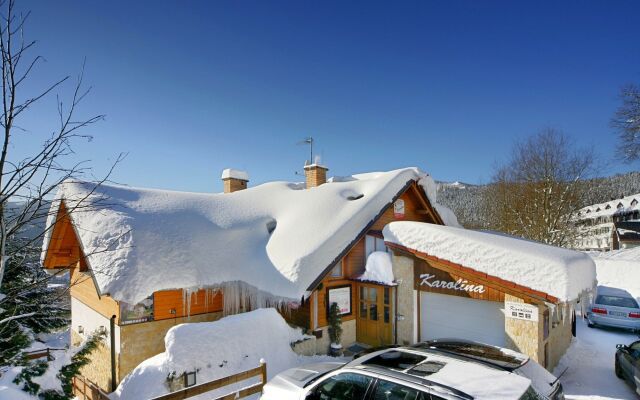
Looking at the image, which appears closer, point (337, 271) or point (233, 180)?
point (337, 271)

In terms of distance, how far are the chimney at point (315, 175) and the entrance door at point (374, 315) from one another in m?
5.71

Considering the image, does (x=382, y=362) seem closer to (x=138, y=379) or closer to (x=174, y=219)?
(x=138, y=379)

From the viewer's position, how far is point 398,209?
13.6 meters

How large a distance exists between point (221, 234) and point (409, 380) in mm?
9023

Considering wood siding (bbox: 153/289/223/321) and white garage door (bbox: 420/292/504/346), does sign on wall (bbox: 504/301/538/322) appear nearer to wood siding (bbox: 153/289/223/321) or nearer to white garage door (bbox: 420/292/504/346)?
white garage door (bbox: 420/292/504/346)

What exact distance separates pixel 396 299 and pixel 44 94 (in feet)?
33.3

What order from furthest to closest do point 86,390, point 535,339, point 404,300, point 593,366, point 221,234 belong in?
point 221,234 < point 404,300 < point 593,366 < point 86,390 < point 535,339

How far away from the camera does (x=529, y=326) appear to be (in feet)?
26.4

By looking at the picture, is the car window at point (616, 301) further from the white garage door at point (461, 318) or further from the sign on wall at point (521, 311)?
the sign on wall at point (521, 311)

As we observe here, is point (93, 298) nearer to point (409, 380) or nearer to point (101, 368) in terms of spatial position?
point (101, 368)

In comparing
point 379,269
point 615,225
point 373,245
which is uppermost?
point 373,245

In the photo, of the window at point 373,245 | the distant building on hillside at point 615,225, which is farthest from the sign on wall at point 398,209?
the distant building on hillside at point 615,225

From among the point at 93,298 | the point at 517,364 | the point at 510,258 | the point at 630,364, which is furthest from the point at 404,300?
the point at 93,298

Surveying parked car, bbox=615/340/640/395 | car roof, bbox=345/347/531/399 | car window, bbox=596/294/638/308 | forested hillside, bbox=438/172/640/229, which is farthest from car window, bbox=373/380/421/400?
forested hillside, bbox=438/172/640/229
